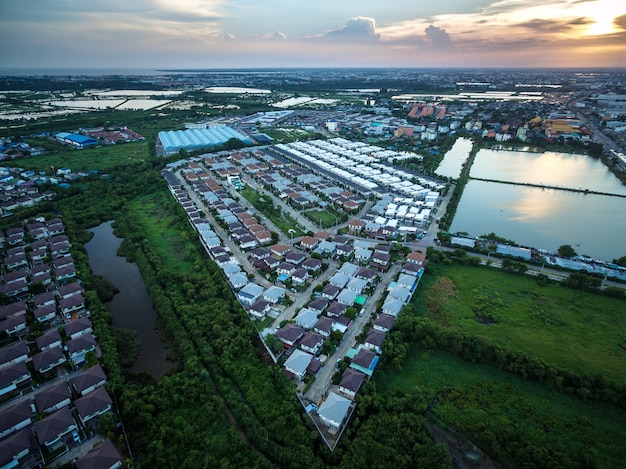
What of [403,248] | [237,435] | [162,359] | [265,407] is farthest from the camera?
[403,248]

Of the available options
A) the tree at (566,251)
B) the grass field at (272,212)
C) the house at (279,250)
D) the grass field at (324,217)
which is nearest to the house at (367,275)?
the house at (279,250)

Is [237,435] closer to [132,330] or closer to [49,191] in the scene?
[132,330]

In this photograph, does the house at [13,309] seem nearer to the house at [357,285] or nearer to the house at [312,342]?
the house at [312,342]

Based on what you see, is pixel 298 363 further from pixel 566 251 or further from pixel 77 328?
pixel 566 251

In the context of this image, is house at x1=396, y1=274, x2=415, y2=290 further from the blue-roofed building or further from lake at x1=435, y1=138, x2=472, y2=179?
A: the blue-roofed building

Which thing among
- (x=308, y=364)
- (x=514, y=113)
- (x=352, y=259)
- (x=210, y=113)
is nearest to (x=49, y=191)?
(x=352, y=259)

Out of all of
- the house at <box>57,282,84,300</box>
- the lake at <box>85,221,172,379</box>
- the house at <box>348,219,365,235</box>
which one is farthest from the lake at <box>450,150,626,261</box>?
the house at <box>57,282,84,300</box>

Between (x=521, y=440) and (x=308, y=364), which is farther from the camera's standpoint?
(x=308, y=364)
